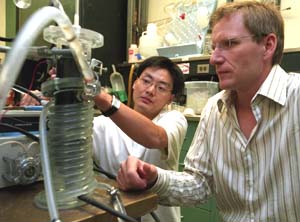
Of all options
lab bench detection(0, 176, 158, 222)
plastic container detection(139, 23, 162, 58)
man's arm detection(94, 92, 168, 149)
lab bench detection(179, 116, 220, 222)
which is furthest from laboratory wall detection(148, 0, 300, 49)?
lab bench detection(0, 176, 158, 222)

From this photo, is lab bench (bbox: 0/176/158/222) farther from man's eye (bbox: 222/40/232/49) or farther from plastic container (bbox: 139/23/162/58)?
plastic container (bbox: 139/23/162/58)

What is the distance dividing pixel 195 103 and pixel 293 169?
148cm

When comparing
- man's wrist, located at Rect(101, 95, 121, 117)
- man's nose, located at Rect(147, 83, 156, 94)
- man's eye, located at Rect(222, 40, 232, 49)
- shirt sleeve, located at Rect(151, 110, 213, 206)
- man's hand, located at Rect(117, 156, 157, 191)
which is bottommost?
shirt sleeve, located at Rect(151, 110, 213, 206)

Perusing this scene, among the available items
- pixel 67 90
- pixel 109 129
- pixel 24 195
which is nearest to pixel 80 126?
pixel 67 90

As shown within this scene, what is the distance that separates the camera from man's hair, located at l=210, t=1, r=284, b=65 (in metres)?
1.09

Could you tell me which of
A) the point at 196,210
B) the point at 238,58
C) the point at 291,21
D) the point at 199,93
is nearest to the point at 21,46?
the point at 238,58

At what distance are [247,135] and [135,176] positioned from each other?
0.48m

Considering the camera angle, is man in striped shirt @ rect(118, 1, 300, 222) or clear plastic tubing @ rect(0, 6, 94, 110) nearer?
clear plastic tubing @ rect(0, 6, 94, 110)

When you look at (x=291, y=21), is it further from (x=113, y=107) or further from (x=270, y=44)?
(x=113, y=107)

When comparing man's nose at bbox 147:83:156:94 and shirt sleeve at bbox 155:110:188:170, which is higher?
man's nose at bbox 147:83:156:94

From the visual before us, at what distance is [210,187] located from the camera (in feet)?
3.88

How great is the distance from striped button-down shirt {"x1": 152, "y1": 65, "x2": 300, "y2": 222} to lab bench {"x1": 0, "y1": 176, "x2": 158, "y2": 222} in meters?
0.26

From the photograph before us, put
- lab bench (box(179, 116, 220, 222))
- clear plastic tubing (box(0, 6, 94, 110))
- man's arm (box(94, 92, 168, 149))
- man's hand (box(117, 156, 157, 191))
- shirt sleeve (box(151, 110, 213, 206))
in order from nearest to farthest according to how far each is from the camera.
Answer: clear plastic tubing (box(0, 6, 94, 110)), man's hand (box(117, 156, 157, 191)), man's arm (box(94, 92, 168, 149)), shirt sleeve (box(151, 110, 213, 206)), lab bench (box(179, 116, 220, 222))

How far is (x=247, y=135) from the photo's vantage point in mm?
1078
